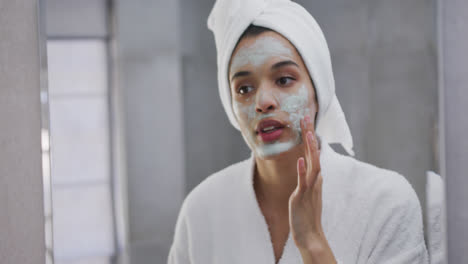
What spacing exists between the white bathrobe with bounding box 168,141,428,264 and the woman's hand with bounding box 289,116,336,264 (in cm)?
2

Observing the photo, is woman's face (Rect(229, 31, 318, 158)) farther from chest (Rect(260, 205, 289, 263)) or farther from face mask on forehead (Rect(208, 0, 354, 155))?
chest (Rect(260, 205, 289, 263))

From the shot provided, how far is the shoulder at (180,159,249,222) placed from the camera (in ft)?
3.35

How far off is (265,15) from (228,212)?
422 millimetres

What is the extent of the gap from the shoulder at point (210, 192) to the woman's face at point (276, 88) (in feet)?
0.41

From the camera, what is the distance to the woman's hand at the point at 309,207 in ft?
3.02

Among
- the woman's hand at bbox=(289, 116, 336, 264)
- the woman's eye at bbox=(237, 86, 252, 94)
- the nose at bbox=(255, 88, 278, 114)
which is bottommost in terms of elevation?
the woman's hand at bbox=(289, 116, 336, 264)

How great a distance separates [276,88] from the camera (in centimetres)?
93

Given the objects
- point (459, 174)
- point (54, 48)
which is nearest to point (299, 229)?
point (459, 174)

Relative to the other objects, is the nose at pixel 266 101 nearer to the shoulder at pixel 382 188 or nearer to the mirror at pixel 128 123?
the mirror at pixel 128 123

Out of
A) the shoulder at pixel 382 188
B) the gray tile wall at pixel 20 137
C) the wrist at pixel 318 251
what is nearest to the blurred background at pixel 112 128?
the gray tile wall at pixel 20 137

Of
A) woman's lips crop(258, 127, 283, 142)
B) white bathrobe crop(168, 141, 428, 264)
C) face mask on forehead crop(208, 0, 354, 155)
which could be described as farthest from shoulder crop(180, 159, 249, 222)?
face mask on forehead crop(208, 0, 354, 155)

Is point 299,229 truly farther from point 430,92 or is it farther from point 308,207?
point 430,92

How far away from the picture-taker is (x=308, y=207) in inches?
36.7

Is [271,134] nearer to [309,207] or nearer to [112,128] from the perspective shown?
[309,207]
